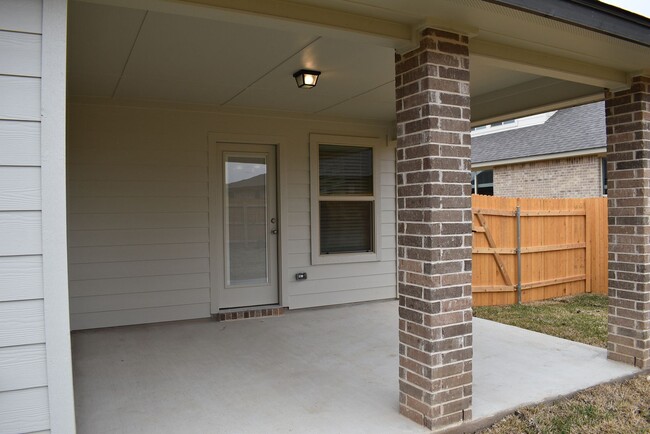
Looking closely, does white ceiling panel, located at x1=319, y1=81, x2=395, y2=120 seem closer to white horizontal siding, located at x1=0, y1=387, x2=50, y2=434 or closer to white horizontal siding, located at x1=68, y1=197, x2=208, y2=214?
white horizontal siding, located at x1=68, y1=197, x2=208, y2=214

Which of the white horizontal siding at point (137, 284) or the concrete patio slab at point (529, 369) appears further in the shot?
the white horizontal siding at point (137, 284)

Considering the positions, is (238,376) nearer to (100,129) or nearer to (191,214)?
(191,214)

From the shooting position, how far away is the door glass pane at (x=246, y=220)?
19.0 ft

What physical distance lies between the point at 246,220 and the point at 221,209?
0.35 meters

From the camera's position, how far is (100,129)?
16.8 feet

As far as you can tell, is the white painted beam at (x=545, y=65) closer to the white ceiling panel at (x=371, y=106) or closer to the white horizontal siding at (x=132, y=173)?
the white ceiling panel at (x=371, y=106)

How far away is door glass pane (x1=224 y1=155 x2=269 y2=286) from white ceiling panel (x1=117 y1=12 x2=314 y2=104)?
104 centimetres

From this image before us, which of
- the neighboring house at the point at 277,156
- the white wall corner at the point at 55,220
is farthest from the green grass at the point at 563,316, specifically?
the white wall corner at the point at 55,220

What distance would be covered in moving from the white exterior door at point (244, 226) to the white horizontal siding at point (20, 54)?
12.4 feet

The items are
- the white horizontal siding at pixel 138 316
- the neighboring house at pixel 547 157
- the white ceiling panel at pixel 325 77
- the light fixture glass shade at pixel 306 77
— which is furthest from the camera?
the neighboring house at pixel 547 157

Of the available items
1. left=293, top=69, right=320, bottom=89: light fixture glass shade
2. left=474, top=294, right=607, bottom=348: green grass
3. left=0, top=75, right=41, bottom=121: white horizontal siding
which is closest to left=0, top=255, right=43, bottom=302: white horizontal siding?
left=0, top=75, right=41, bottom=121: white horizontal siding

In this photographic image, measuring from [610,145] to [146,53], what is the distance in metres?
3.89

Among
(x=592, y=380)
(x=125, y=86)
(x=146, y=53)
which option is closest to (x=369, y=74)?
(x=146, y=53)

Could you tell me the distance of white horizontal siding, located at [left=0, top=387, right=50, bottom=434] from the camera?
1776 millimetres
